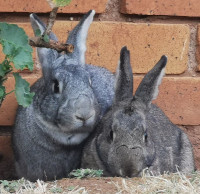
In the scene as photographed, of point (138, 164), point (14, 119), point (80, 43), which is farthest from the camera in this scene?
point (14, 119)

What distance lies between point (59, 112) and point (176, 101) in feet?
3.03

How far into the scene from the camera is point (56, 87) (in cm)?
312

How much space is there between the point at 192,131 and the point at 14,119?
1.08 meters

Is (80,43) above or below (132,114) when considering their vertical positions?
above

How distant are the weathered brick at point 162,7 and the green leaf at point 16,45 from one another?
1.13m

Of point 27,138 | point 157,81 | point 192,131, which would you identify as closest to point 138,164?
point 157,81

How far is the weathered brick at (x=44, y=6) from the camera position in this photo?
3.43m

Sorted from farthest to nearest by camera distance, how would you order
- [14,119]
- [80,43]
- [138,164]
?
[14,119], [80,43], [138,164]

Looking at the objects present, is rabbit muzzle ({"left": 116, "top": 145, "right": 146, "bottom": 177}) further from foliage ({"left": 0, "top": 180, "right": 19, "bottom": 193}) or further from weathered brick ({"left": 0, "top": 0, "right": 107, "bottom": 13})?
weathered brick ({"left": 0, "top": 0, "right": 107, "bottom": 13})

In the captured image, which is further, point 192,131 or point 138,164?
point 192,131

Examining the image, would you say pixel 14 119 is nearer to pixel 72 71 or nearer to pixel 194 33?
pixel 72 71

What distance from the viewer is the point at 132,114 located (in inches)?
120

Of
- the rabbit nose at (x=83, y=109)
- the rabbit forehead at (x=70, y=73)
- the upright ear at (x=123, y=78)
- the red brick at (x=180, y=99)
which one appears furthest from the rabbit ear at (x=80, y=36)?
the red brick at (x=180, y=99)

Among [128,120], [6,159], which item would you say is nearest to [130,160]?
[128,120]
